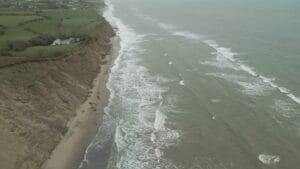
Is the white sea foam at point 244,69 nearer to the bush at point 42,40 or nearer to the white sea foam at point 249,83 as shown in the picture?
the white sea foam at point 249,83

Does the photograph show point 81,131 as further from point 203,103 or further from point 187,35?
point 187,35

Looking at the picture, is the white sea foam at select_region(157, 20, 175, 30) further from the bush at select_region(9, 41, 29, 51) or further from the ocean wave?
the bush at select_region(9, 41, 29, 51)

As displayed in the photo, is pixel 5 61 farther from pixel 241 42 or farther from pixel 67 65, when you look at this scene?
pixel 241 42

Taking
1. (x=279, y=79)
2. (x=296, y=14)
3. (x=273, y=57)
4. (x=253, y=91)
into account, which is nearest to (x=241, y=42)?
(x=273, y=57)

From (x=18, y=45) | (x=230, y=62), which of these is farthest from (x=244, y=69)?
(x=18, y=45)

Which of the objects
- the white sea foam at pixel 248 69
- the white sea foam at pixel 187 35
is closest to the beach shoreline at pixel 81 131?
the white sea foam at pixel 248 69

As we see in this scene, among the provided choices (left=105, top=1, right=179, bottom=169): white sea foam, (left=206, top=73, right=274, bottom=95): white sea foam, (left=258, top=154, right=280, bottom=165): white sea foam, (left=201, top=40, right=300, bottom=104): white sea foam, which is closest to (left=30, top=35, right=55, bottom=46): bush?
(left=105, top=1, right=179, bottom=169): white sea foam

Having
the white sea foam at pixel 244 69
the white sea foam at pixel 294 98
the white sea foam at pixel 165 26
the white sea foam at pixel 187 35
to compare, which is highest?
the white sea foam at pixel 294 98
